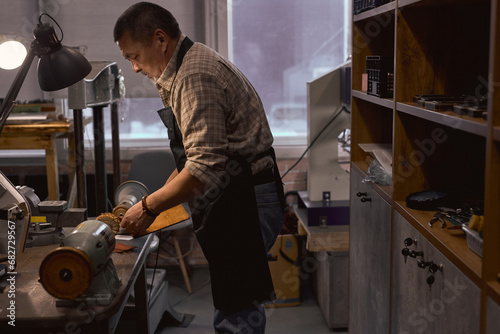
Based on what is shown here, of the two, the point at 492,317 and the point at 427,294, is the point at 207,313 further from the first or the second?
the point at 492,317

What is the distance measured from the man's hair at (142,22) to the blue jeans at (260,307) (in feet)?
1.97

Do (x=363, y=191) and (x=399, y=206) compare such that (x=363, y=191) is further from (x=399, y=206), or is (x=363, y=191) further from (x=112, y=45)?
(x=112, y=45)

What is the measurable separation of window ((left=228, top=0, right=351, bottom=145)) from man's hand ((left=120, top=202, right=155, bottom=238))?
86.3 inches

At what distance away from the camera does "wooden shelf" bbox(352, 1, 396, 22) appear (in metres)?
1.81

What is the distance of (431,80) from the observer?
5.84 ft

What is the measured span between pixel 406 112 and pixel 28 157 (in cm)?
283

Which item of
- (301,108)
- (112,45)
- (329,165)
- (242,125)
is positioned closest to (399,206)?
(242,125)

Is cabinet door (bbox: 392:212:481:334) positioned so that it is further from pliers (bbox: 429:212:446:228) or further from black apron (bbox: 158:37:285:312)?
black apron (bbox: 158:37:285:312)

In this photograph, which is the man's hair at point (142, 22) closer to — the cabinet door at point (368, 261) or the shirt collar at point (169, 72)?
the shirt collar at point (169, 72)

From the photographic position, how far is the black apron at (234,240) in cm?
192

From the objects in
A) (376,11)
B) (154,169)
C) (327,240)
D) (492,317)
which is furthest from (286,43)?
(492,317)

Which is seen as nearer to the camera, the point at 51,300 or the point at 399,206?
the point at 51,300

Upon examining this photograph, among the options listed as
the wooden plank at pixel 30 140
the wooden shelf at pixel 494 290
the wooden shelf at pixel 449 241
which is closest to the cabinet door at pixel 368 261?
the wooden shelf at pixel 449 241

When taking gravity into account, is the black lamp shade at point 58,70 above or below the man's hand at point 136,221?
above
